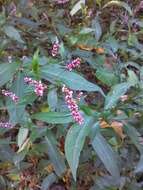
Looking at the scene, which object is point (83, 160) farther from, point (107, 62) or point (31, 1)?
point (31, 1)

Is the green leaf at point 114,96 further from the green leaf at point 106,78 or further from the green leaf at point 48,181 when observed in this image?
the green leaf at point 48,181

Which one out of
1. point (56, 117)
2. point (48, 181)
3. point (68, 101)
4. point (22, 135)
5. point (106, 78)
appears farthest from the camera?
point (48, 181)

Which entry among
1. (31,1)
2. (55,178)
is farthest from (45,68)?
(31,1)

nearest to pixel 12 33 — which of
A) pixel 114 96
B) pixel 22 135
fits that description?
pixel 22 135

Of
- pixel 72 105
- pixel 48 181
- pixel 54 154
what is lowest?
pixel 48 181

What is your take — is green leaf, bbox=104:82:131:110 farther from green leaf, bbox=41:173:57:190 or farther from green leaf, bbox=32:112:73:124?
green leaf, bbox=41:173:57:190

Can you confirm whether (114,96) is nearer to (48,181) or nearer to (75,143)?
(75,143)

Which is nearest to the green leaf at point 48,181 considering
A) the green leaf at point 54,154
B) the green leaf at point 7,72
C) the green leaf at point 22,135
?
the green leaf at point 54,154
